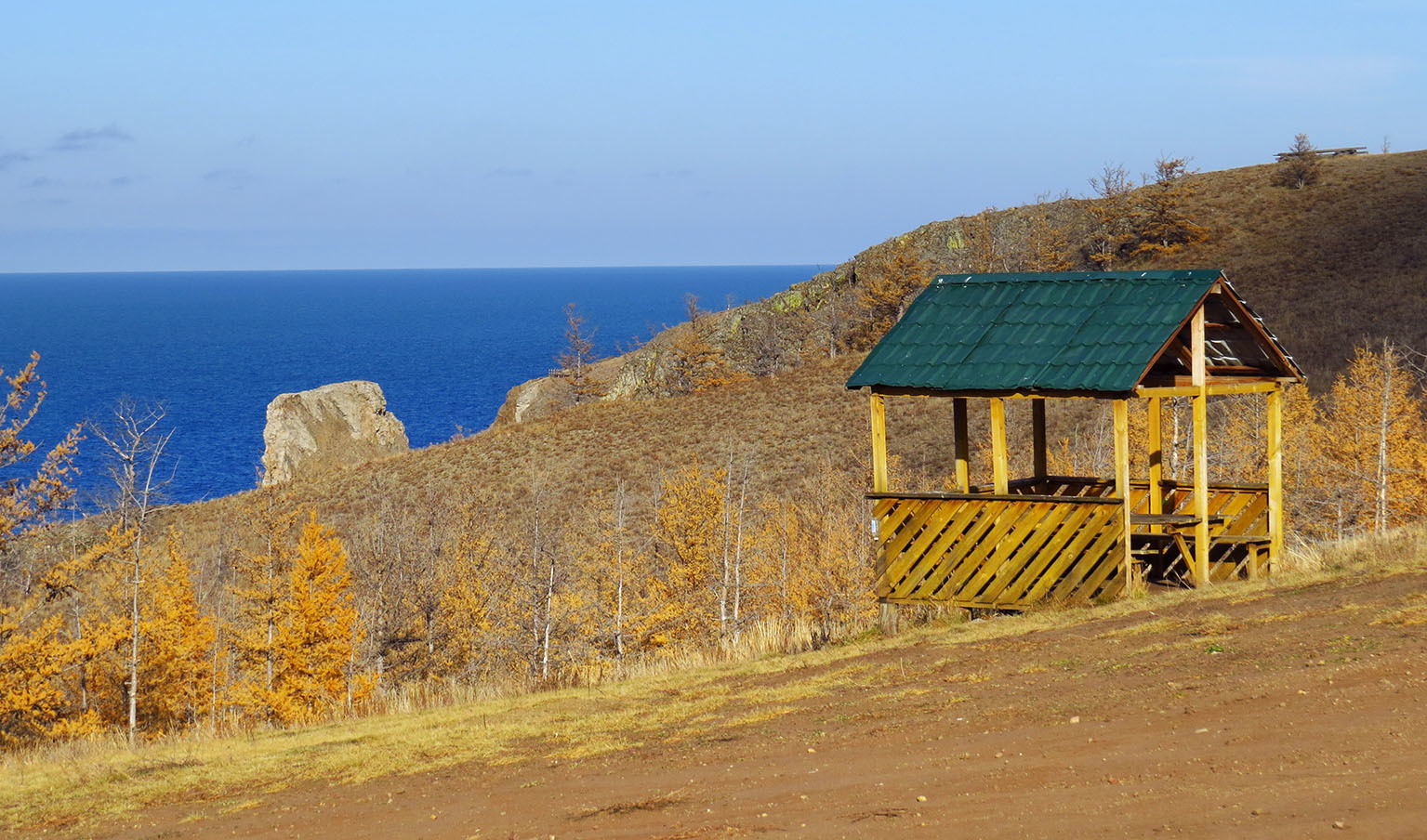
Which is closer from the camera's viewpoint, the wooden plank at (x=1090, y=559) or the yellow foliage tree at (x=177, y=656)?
the wooden plank at (x=1090, y=559)

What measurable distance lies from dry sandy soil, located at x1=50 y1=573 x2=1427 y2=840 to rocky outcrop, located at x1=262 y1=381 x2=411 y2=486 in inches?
2451

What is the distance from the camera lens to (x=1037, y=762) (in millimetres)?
8203

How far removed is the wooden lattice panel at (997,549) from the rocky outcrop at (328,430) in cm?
5835

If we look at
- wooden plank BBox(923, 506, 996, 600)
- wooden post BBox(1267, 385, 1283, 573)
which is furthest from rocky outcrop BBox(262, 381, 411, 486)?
wooden post BBox(1267, 385, 1283, 573)

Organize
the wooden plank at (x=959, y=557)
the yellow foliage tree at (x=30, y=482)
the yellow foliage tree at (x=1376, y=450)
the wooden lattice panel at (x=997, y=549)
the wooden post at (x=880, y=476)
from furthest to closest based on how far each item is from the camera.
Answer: the yellow foliage tree at (x=1376, y=450), the yellow foliage tree at (x=30, y=482), the wooden post at (x=880, y=476), the wooden plank at (x=959, y=557), the wooden lattice panel at (x=997, y=549)

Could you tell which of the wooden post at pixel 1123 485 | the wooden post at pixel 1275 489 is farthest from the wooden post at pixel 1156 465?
the wooden post at pixel 1123 485

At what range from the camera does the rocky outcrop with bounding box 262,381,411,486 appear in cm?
7225

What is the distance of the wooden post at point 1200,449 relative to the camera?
15211 millimetres

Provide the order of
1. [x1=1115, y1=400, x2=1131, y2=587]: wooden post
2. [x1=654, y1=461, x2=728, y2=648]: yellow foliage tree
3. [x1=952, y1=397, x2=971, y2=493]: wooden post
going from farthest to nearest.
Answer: [x1=654, y1=461, x2=728, y2=648]: yellow foliage tree → [x1=952, y1=397, x2=971, y2=493]: wooden post → [x1=1115, y1=400, x2=1131, y2=587]: wooden post

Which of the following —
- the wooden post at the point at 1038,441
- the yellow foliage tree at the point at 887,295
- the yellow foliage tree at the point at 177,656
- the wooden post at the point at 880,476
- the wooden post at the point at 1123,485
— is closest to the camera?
the wooden post at the point at 1123,485

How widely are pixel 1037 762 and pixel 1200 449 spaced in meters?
8.25

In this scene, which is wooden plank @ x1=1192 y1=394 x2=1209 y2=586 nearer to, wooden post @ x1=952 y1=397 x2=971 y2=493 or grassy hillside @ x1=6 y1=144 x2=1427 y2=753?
wooden post @ x1=952 y1=397 x2=971 y2=493

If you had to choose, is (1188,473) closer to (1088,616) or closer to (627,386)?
(1088,616)

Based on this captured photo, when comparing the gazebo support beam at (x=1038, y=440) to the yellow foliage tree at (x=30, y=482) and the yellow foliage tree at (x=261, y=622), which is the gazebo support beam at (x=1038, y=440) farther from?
the yellow foliage tree at (x=261, y=622)
